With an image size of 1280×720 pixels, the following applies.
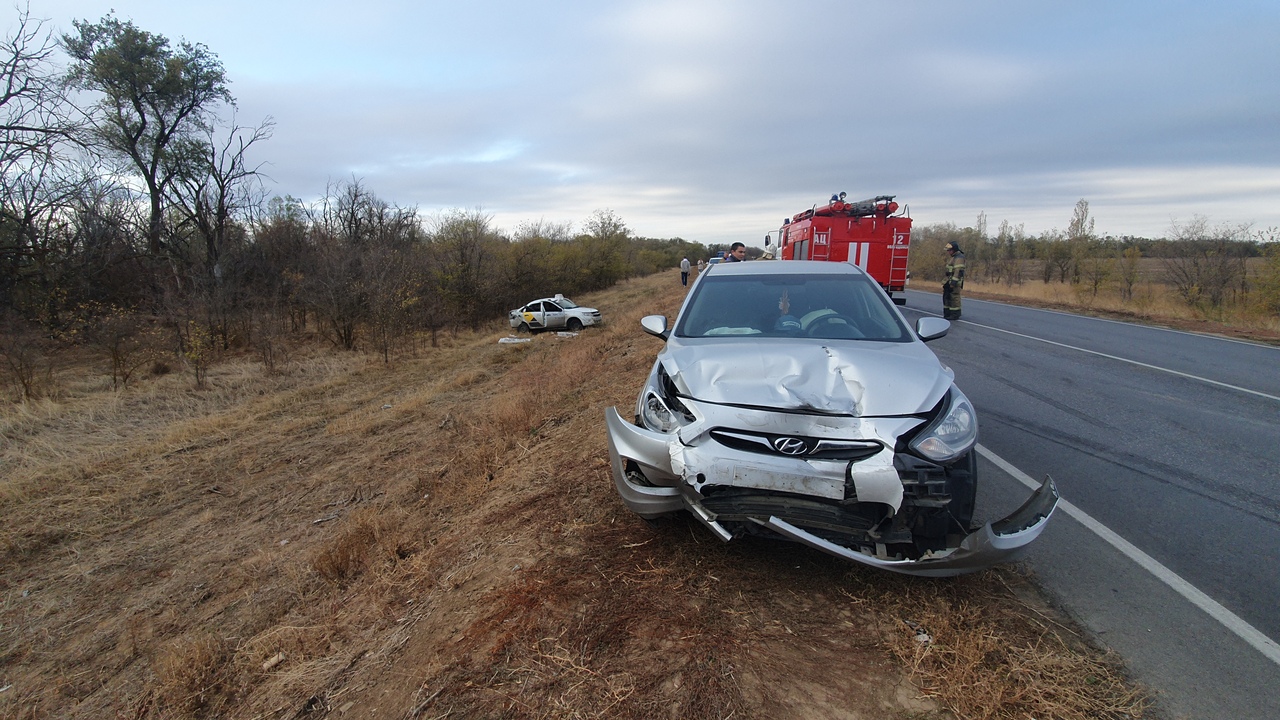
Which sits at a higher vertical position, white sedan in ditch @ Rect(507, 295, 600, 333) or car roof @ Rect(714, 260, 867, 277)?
car roof @ Rect(714, 260, 867, 277)

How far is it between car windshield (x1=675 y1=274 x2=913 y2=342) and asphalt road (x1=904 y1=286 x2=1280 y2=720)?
1.53 metres

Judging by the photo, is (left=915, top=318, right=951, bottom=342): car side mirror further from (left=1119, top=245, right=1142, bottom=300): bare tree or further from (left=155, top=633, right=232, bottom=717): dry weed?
(left=1119, top=245, right=1142, bottom=300): bare tree

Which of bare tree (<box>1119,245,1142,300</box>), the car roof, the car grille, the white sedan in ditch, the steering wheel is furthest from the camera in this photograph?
bare tree (<box>1119,245,1142,300</box>)

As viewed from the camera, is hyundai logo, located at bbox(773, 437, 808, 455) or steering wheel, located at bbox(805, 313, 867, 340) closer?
hyundai logo, located at bbox(773, 437, 808, 455)

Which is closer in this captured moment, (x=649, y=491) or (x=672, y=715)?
(x=672, y=715)

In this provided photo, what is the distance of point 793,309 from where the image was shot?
4.21m

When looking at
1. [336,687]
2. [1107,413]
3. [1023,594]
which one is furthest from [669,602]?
[1107,413]

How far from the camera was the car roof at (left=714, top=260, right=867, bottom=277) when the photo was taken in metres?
4.61

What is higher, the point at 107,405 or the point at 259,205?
the point at 259,205

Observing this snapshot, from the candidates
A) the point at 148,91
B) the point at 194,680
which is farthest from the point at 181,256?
the point at 194,680

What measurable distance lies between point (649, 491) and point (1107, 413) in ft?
19.3

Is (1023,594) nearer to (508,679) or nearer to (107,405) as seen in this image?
(508,679)

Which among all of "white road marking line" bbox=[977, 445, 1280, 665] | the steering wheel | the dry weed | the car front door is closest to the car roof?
the steering wheel

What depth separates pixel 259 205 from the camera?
2697 cm
